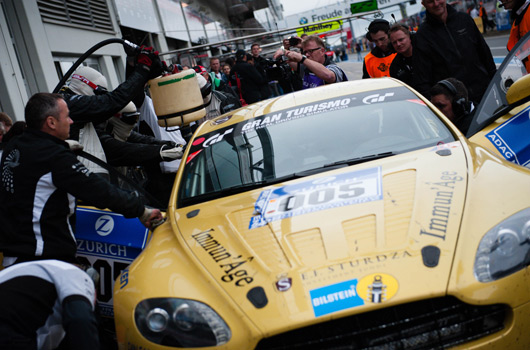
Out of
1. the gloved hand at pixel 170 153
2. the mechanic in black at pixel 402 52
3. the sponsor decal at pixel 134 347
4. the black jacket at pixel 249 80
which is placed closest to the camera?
the sponsor decal at pixel 134 347

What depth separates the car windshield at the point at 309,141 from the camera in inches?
127

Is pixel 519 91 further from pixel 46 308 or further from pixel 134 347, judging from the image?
pixel 46 308

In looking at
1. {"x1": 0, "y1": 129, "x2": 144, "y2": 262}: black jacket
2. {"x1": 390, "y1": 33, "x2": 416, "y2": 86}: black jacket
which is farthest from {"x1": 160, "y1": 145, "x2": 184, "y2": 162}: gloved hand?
{"x1": 390, "y1": 33, "x2": 416, "y2": 86}: black jacket

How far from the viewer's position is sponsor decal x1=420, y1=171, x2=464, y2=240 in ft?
7.74

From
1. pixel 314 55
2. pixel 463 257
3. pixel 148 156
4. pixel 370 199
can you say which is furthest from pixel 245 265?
pixel 314 55

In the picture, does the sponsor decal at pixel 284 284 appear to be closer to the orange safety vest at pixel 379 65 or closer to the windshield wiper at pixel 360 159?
the windshield wiper at pixel 360 159

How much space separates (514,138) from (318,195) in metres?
1.44

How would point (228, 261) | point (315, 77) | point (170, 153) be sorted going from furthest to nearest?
point (315, 77), point (170, 153), point (228, 261)

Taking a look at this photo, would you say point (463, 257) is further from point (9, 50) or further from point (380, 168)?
point (9, 50)

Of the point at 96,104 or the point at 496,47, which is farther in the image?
the point at 496,47

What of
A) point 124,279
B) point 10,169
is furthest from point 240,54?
point 124,279

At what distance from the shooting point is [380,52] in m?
6.66

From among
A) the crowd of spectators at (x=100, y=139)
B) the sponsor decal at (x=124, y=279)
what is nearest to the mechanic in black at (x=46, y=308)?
the crowd of spectators at (x=100, y=139)

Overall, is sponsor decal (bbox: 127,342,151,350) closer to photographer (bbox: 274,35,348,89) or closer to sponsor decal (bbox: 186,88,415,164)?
sponsor decal (bbox: 186,88,415,164)
